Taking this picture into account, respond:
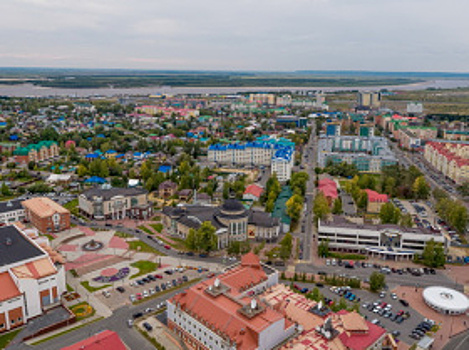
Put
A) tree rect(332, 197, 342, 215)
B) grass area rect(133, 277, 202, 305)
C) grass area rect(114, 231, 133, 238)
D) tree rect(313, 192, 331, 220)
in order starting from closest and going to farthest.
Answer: grass area rect(133, 277, 202, 305)
grass area rect(114, 231, 133, 238)
tree rect(313, 192, 331, 220)
tree rect(332, 197, 342, 215)

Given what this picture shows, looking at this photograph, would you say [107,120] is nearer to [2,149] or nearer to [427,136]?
[2,149]

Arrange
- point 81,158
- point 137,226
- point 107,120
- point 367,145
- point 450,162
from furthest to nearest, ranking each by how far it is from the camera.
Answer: point 107,120 < point 367,145 < point 81,158 < point 450,162 < point 137,226

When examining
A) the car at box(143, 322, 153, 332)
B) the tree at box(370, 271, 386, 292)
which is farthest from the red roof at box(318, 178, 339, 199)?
the car at box(143, 322, 153, 332)

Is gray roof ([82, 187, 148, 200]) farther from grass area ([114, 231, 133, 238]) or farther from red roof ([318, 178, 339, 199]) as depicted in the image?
red roof ([318, 178, 339, 199])

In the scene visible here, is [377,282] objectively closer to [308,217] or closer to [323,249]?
[323,249]

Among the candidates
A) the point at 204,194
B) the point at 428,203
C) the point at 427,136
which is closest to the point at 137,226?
the point at 204,194

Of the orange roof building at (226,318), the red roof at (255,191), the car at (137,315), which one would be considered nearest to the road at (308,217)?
the red roof at (255,191)

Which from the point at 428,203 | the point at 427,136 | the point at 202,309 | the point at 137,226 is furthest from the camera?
the point at 427,136
